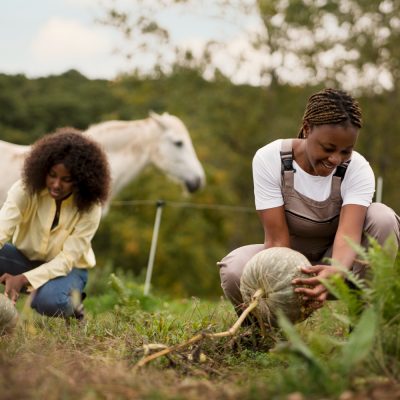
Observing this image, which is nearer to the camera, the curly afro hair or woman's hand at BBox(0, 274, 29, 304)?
woman's hand at BBox(0, 274, 29, 304)

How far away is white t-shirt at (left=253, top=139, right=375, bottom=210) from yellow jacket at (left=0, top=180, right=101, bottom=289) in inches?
55.2

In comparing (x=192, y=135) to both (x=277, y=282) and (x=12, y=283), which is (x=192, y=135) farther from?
(x=277, y=282)

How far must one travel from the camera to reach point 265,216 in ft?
12.2

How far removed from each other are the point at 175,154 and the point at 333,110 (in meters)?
5.78

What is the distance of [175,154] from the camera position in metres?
9.13

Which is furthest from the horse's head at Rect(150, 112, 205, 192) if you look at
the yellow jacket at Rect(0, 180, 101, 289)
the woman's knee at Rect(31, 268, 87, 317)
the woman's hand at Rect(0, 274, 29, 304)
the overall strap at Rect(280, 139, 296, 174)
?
the overall strap at Rect(280, 139, 296, 174)

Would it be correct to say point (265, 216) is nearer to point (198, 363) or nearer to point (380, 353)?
point (198, 363)

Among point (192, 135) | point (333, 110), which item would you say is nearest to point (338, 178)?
point (333, 110)

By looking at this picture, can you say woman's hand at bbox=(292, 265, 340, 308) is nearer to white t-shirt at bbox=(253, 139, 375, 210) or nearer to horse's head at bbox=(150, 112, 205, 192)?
white t-shirt at bbox=(253, 139, 375, 210)

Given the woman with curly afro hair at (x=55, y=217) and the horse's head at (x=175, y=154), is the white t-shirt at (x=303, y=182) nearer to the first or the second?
the woman with curly afro hair at (x=55, y=217)

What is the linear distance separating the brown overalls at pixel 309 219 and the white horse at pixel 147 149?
3.66 meters

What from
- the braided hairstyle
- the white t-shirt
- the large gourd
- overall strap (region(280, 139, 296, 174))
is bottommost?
the large gourd

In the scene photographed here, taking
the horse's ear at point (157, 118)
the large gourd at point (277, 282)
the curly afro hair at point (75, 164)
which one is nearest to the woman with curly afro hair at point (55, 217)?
the curly afro hair at point (75, 164)

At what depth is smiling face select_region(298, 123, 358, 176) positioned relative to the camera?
3.38 metres
